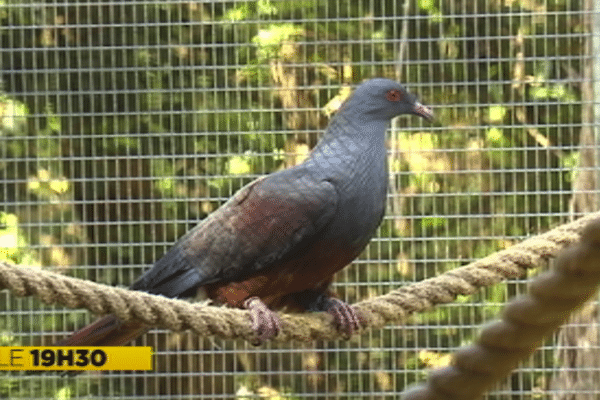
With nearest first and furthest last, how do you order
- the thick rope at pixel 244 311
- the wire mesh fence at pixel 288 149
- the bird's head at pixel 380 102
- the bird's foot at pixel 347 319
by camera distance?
the thick rope at pixel 244 311
the bird's foot at pixel 347 319
the bird's head at pixel 380 102
the wire mesh fence at pixel 288 149

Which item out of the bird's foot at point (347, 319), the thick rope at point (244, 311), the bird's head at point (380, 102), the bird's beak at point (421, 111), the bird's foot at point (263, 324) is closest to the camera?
the thick rope at point (244, 311)

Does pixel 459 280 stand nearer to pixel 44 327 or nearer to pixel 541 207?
pixel 541 207

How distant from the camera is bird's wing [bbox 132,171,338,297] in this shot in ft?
6.23

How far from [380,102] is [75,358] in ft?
2.44

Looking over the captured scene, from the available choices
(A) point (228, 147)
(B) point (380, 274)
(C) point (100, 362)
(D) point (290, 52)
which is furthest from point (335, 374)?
(C) point (100, 362)

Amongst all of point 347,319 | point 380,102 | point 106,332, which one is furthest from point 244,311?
point 380,102

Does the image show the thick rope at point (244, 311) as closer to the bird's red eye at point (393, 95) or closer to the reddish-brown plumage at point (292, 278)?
the reddish-brown plumage at point (292, 278)

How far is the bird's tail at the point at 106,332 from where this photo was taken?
1.91 m

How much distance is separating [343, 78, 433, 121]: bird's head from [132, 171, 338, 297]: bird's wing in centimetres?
24

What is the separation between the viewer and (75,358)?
6.68 feet

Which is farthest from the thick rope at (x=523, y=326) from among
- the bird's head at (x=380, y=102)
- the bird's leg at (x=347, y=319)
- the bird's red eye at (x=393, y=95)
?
the bird's red eye at (x=393, y=95)

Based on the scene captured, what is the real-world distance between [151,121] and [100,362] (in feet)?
3.29

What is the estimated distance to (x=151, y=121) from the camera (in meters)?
2.91

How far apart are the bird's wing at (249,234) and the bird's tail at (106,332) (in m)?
0.11
